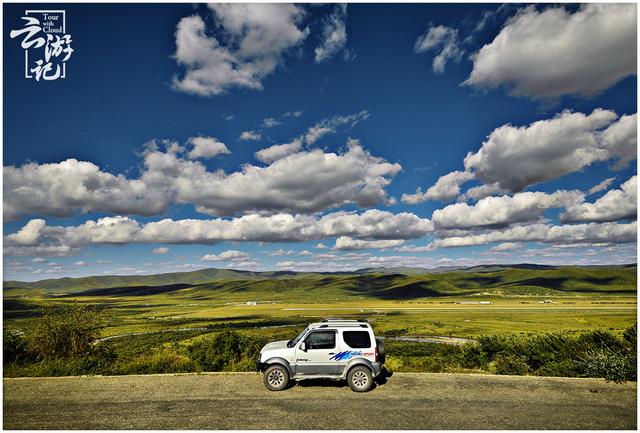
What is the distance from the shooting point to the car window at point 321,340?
44.1 feet

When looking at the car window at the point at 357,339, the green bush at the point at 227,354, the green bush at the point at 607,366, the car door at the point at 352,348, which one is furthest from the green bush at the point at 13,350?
the green bush at the point at 607,366

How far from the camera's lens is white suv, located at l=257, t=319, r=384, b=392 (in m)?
13.0

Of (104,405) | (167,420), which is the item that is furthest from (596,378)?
(104,405)

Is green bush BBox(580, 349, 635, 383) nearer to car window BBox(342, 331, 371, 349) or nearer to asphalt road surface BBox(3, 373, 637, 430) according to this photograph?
asphalt road surface BBox(3, 373, 637, 430)

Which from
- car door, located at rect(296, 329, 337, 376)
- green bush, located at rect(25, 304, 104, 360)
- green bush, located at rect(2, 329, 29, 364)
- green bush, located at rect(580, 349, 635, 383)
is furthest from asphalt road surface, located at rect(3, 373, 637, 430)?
green bush, located at rect(25, 304, 104, 360)

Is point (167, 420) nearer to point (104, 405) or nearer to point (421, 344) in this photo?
point (104, 405)

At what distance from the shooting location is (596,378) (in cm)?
1406

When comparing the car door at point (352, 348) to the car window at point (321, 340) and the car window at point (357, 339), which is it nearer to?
the car window at point (357, 339)

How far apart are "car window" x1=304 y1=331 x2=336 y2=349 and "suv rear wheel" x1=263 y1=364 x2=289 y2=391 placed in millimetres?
1274

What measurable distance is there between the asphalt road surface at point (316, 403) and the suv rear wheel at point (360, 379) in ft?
0.84

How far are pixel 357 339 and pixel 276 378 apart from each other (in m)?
3.30

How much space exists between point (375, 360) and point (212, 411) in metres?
5.76

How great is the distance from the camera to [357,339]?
1341 cm

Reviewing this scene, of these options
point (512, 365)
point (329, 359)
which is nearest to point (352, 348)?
point (329, 359)
